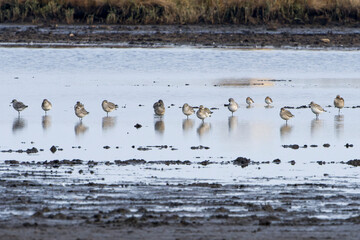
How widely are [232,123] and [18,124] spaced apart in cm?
382

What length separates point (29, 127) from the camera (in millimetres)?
16188

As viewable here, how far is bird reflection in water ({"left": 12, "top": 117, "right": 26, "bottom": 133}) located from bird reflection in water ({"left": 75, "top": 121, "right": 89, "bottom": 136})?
92 centimetres

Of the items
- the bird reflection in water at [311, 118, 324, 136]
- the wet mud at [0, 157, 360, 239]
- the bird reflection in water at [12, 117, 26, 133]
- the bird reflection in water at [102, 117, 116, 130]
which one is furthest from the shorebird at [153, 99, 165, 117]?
the wet mud at [0, 157, 360, 239]

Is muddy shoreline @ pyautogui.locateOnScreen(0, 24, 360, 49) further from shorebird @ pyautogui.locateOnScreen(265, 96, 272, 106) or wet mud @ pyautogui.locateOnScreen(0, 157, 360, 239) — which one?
wet mud @ pyautogui.locateOnScreen(0, 157, 360, 239)

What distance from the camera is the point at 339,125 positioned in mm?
17266

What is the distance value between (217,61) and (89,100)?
448 inches

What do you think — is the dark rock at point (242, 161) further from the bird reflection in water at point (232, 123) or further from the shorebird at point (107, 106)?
the shorebird at point (107, 106)

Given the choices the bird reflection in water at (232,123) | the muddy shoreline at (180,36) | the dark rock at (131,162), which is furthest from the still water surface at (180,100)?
the muddy shoreline at (180,36)

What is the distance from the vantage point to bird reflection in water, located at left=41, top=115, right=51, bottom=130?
16.3 metres

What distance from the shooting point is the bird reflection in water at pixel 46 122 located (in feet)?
53.6

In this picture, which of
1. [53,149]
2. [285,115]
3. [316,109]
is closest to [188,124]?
[285,115]

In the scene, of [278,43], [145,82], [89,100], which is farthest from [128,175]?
[278,43]

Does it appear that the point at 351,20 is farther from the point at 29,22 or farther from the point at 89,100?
the point at 89,100

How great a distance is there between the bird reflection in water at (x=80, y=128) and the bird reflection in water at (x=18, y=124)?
920 millimetres
